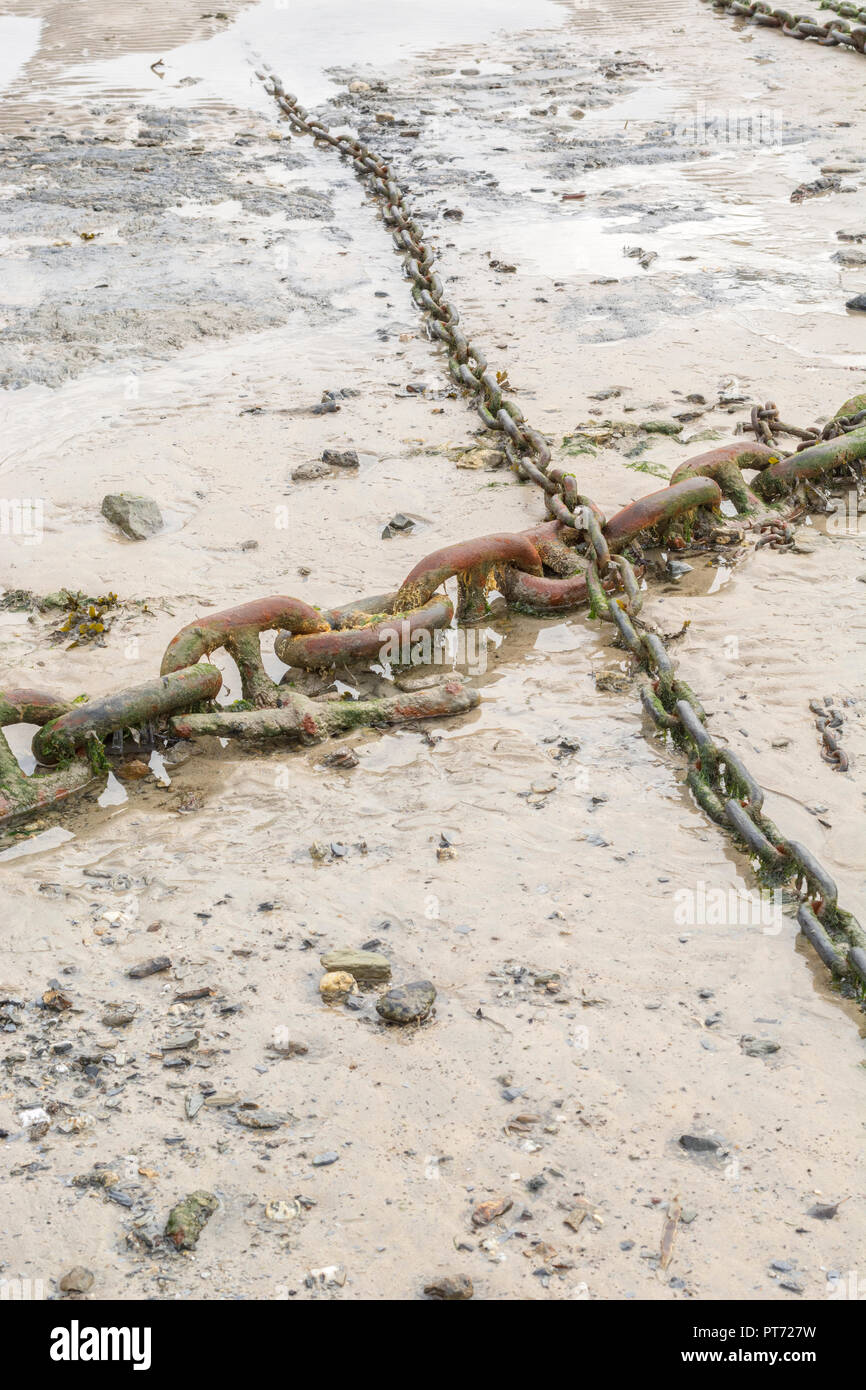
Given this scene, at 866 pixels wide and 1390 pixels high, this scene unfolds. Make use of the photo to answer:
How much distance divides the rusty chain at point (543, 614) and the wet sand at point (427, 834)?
104 mm

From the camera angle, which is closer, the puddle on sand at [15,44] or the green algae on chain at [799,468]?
the green algae on chain at [799,468]

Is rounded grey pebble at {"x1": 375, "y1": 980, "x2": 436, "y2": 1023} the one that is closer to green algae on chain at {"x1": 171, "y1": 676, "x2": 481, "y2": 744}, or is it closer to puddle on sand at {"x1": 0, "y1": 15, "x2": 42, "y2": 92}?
green algae on chain at {"x1": 171, "y1": 676, "x2": 481, "y2": 744}

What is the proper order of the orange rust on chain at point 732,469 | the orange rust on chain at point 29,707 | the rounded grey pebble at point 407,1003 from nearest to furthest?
the rounded grey pebble at point 407,1003
the orange rust on chain at point 29,707
the orange rust on chain at point 732,469

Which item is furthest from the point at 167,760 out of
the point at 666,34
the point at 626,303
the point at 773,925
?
the point at 666,34

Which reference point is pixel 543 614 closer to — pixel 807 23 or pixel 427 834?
pixel 427 834

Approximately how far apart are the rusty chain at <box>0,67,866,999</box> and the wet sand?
0.34ft

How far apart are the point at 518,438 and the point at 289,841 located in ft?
7.70

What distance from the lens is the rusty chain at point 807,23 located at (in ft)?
38.8

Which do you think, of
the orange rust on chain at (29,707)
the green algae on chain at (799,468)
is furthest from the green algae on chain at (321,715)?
the green algae on chain at (799,468)

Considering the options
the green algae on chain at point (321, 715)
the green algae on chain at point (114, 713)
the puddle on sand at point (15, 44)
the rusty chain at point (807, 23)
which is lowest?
→ the green algae on chain at point (321, 715)

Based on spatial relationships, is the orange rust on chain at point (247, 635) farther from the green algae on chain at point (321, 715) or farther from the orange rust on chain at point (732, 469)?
the orange rust on chain at point (732, 469)

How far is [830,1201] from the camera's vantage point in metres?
2.17

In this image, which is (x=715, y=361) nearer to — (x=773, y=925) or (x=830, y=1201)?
(x=773, y=925)

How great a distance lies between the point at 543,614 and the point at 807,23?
1105 cm
